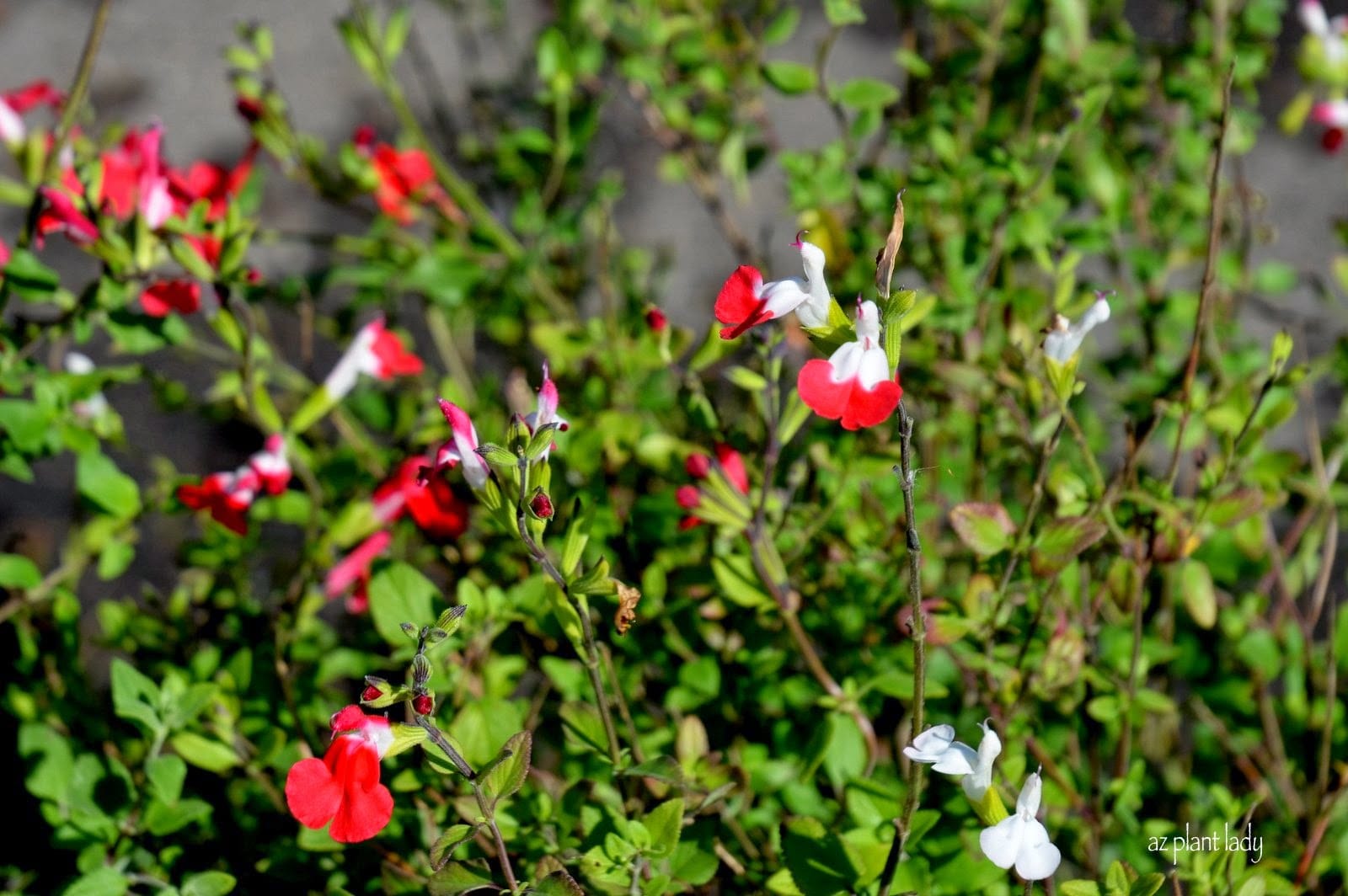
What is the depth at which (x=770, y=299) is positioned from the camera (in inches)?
25.2

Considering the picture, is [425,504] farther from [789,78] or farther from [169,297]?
[789,78]

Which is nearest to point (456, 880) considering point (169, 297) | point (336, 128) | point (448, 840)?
point (448, 840)

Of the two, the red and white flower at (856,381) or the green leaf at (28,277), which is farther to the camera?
the green leaf at (28,277)

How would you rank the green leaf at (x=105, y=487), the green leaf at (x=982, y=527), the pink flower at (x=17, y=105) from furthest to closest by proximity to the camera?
the pink flower at (x=17, y=105) < the green leaf at (x=105, y=487) < the green leaf at (x=982, y=527)

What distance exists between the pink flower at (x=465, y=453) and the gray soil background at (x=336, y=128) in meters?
1.26

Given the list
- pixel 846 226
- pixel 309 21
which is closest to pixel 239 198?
pixel 846 226

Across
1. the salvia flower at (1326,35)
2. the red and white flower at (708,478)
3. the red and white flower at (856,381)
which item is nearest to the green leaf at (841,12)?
the red and white flower at (708,478)

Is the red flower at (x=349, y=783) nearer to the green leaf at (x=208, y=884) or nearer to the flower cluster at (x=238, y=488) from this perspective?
the green leaf at (x=208, y=884)

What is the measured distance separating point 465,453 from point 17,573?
21.2 inches

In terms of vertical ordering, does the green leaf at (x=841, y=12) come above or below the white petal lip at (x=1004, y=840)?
above

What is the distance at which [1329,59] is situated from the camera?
136 centimetres

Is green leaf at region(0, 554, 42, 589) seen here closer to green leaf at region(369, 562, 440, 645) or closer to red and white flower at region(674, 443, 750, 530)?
green leaf at region(369, 562, 440, 645)

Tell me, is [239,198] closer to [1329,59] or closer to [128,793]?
[128,793]

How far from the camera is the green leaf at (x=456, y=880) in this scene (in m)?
0.65
